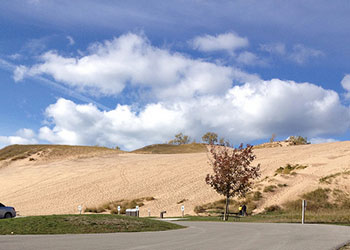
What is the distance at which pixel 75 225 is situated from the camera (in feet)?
67.1

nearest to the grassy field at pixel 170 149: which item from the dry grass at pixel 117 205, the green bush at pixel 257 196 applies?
the dry grass at pixel 117 205

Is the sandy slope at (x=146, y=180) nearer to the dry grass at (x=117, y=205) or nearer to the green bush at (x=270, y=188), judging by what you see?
the green bush at (x=270, y=188)

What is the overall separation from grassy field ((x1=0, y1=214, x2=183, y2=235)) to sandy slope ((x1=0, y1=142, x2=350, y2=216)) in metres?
25.6

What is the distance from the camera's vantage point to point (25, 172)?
84.3 metres

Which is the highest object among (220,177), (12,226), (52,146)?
(52,146)

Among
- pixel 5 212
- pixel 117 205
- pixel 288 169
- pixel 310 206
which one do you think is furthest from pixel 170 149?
pixel 5 212

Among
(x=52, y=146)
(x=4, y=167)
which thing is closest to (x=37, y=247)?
(x=4, y=167)

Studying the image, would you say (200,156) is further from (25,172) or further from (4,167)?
(4,167)

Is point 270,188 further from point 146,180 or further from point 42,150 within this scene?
point 42,150

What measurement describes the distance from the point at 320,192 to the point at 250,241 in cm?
3177

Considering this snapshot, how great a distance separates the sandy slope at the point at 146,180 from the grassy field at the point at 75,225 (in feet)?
84.0

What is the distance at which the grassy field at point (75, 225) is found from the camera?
760 inches

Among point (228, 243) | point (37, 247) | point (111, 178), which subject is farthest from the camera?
point (111, 178)

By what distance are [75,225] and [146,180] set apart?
153 feet
